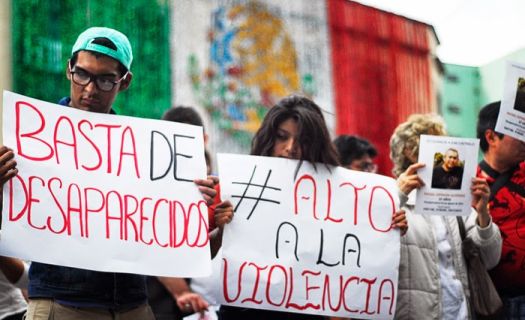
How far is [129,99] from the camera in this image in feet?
30.1

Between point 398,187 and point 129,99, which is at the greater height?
point 129,99

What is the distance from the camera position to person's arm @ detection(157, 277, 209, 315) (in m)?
3.49

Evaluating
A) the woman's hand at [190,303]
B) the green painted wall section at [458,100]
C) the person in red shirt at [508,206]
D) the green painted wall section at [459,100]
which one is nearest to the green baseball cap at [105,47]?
the woman's hand at [190,303]

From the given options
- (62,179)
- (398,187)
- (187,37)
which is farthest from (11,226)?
(187,37)

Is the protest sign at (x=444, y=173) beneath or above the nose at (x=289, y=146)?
beneath

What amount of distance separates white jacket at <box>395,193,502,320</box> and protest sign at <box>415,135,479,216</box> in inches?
4.7

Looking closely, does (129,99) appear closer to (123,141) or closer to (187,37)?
(187,37)

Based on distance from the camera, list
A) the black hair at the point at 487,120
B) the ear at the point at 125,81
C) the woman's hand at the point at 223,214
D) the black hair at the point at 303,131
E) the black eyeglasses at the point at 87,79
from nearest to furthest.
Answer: the black eyeglasses at the point at 87,79
the ear at the point at 125,81
the woman's hand at the point at 223,214
the black hair at the point at 303,131
the black hair at the point at 487,120

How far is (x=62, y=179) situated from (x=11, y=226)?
0.24 metres

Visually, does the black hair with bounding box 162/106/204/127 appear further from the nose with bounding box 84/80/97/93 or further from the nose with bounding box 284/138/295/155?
the nose with bounding box 84/80/97/93

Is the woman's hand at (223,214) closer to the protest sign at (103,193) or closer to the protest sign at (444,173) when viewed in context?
the protest sign at (103,193)

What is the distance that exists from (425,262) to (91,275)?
153cm

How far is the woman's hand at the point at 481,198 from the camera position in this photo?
10.3 feet

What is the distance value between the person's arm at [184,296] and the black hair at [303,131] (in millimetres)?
890
